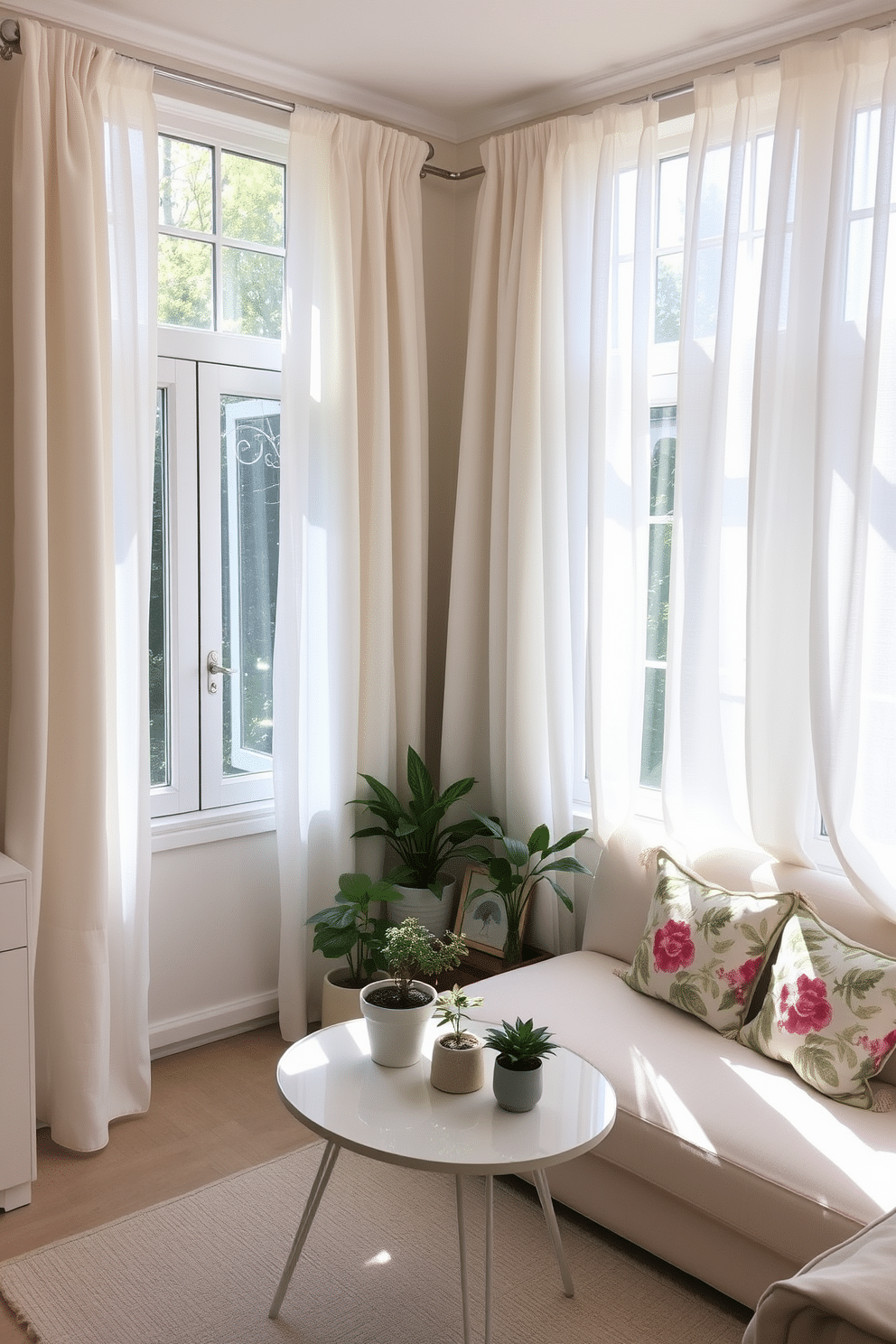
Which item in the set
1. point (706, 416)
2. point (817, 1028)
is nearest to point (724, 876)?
point (817, 1028)

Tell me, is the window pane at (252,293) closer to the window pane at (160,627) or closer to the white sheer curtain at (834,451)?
the window pane at (160,627)

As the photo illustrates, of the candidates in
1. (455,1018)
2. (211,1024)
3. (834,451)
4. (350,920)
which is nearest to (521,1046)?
(455,1018)

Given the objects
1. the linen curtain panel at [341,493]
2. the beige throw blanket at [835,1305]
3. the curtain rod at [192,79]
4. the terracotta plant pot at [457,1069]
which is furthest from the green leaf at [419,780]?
the beige throw blanket at [835,1305]

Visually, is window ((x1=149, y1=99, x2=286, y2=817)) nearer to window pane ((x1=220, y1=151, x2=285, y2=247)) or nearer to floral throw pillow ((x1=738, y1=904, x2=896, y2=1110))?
window pane ((x1=220, y1=151, x2=285, y2=247))

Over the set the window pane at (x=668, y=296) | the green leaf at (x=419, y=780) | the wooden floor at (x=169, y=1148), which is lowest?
the wooden floor at (x=169, y=1148)

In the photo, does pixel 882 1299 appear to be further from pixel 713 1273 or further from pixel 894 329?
pixel 894 329

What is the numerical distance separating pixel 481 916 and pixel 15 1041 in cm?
142

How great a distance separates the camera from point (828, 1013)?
7.94 feet

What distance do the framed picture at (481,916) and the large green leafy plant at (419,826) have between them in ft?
0.29

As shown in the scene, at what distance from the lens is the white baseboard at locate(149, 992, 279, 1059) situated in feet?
11.0

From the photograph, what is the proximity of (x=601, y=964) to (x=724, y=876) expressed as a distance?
1.38 ft

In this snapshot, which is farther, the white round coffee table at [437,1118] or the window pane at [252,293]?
the window pane at [252,293]

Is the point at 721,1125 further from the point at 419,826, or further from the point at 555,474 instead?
the point at 555,474

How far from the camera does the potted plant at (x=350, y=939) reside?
3.25 m
